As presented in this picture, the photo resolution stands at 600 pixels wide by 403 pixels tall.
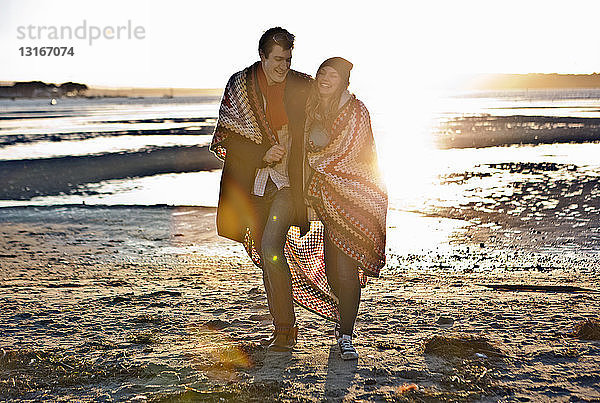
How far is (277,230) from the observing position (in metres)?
4.36

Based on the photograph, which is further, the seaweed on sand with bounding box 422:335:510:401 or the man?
the man

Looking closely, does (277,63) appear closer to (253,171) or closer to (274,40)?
(274,40)

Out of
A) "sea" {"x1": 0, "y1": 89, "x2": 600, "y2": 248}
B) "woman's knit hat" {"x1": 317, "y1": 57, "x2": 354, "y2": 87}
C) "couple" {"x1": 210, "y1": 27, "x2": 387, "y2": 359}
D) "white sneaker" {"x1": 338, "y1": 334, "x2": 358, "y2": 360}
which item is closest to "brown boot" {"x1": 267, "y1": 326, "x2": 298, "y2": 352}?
"couple" {"x1": 210, "y1": 27, "x2": 387, "y2": 359}

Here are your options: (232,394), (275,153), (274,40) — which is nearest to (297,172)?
(275,153)

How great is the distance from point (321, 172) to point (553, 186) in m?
9.82

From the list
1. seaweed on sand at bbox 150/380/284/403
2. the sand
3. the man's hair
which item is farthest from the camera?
the man's hair

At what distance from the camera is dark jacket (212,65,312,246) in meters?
4.33

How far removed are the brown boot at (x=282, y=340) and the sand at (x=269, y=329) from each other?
7cm

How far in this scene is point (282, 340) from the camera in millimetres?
4555

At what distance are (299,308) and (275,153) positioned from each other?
1.86 meters

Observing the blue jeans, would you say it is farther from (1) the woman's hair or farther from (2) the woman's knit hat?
(2) the woman's knit hat

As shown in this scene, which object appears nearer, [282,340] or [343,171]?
[343,171]

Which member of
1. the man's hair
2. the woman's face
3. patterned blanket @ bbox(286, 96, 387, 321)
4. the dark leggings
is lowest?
the dark leggings

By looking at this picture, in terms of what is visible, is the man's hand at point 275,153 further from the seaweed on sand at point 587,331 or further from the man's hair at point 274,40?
the seaweed on sand at point 587,331
